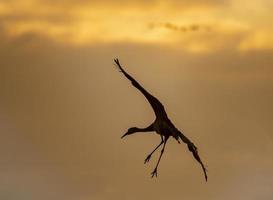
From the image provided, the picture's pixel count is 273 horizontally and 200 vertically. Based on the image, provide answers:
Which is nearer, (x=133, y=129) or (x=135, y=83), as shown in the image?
(x=135, y=83)

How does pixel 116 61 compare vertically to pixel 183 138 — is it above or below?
above

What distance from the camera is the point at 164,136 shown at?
61688 mm

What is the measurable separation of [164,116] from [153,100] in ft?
3.35

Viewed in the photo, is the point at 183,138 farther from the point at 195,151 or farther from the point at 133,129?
the point at 133,129

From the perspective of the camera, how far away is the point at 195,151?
5959cm

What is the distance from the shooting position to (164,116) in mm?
61781

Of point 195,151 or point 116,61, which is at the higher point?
point 116,61

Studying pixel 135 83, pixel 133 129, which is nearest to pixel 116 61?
pixel 135 83

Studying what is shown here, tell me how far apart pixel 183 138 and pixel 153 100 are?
8.29 ft

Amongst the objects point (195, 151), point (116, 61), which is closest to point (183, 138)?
point (195, 151)

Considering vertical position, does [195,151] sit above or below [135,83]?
below

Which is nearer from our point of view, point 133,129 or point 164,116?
point 164,116

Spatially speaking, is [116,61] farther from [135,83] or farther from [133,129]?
[133,129]

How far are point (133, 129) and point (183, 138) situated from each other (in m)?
5.99
